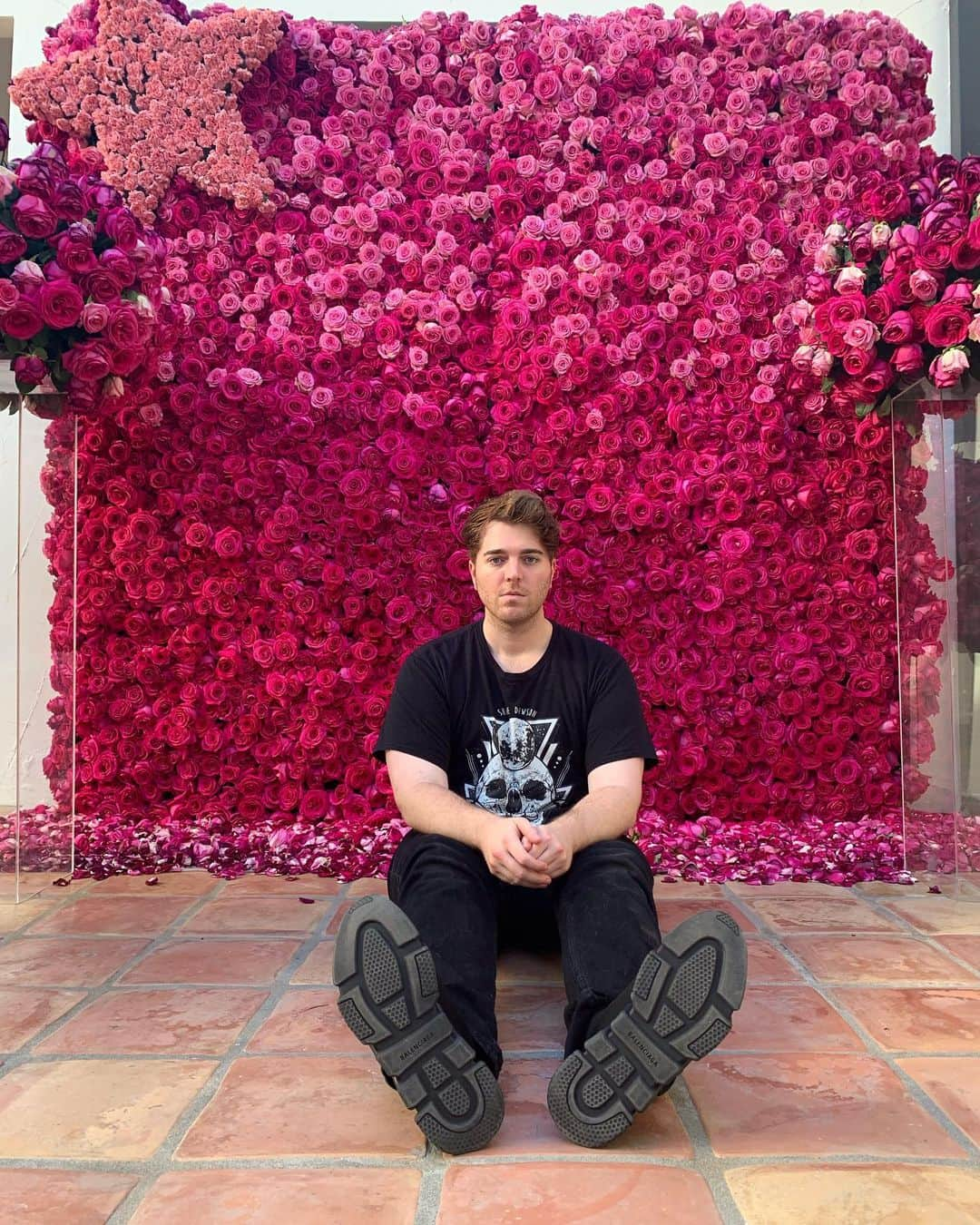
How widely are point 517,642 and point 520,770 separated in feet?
0.94

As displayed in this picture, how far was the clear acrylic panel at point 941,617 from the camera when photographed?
290 centimetres

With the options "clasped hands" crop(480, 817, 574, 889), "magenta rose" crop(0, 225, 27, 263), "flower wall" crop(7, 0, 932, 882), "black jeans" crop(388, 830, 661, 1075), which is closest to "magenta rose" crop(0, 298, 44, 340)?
"magenta rose" crop(0, 225, 27, 263)

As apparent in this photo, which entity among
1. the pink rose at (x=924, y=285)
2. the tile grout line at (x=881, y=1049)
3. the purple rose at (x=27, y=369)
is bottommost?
the tile grout line at (x=881, y=1049)

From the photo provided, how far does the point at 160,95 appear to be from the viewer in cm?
340

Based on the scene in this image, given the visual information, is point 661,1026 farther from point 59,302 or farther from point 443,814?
point 59,302

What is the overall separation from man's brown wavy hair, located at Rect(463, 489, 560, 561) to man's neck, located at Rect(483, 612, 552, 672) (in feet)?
0.52

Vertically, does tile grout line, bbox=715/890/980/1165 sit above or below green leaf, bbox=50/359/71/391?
below

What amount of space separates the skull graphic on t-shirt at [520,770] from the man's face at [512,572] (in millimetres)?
236

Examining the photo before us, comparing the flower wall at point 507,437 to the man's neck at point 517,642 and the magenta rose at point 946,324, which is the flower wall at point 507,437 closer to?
the magenta rose at point 946,324

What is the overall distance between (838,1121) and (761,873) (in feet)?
5.17

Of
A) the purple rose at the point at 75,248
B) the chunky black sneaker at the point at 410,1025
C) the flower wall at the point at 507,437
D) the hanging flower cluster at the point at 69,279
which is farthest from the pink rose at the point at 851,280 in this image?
the chunky black sneaker at the point at 410,1025

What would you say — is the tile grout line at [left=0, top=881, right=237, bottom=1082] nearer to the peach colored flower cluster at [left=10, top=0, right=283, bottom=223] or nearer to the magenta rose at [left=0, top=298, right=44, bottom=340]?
the magenta rose at [left=0, top=298, right=44, bottom=340]

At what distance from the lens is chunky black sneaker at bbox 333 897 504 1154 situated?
1.44 m

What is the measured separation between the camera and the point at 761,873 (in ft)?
10.3
